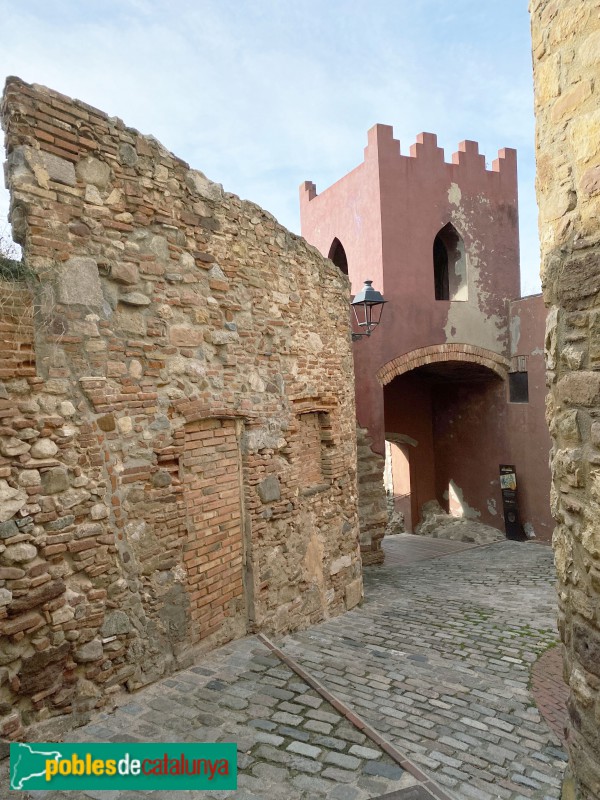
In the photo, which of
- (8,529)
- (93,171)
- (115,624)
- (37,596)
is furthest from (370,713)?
(93,171)

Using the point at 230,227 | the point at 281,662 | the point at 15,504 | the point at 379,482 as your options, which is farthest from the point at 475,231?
the point at 15,504

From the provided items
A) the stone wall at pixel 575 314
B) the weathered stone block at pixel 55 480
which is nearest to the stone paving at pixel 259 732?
the stone wall at pixel 575 314

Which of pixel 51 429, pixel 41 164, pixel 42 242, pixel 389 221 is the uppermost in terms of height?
pixel 389 221

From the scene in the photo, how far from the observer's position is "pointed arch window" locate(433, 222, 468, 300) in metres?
11.3

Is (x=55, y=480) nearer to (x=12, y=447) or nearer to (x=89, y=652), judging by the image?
(x=12, y=447)

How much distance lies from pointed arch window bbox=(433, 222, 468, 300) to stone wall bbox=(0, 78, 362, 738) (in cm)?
598

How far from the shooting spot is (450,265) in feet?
37.8

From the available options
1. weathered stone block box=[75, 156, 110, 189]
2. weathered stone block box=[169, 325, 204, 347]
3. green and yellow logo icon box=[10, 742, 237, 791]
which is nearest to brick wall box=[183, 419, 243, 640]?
weathered stone block box=[169, 325, 204, 347]

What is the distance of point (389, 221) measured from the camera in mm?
10289

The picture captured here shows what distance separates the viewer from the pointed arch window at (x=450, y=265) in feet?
36.9

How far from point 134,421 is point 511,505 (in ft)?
31.3

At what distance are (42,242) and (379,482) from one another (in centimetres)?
727

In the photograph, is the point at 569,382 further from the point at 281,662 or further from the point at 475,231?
the point at 475,231

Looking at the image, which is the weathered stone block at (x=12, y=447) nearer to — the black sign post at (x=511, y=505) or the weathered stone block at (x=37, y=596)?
the weathered stone block at (x=37, y=596)
